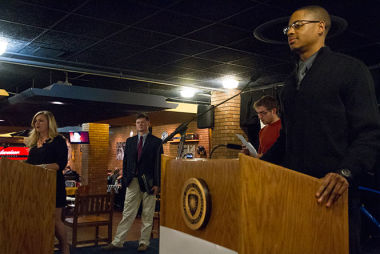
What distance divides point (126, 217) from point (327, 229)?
383 cm

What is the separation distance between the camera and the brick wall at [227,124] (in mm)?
8102

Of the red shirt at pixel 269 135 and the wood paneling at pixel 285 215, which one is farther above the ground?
the red shirt at pixel 269 135

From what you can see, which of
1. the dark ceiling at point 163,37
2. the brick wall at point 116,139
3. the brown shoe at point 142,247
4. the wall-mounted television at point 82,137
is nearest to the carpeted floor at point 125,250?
the brown shoe at point 142,247

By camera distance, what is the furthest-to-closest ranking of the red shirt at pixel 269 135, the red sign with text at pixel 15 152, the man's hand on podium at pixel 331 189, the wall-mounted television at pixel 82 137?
the red sign with text at pixel 15 152 → the wall-mounted television at pixel 82 137 → the red shirt at pixel 269 135 → the man's hand on podium at pixel 331 189

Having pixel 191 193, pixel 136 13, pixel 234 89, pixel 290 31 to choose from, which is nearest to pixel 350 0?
pixel 136 13

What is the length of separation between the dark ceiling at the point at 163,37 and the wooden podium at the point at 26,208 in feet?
6.62

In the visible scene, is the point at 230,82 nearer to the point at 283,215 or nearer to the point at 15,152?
the point at 283,215

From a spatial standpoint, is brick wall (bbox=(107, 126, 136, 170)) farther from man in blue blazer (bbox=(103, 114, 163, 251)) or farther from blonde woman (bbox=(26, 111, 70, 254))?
blonde woman (bbox=(26, 111, 70, 254))

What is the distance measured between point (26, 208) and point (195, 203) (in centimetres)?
163

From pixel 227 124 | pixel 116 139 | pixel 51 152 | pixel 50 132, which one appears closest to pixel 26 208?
pixel 51 152

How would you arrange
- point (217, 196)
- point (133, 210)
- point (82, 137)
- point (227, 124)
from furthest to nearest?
1. point (82, 137)
2. point (227, 124)
3. point (133, 210)
4. point (217, 196)

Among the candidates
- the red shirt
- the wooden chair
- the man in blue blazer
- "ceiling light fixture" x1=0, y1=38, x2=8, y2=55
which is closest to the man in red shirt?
the red shirt

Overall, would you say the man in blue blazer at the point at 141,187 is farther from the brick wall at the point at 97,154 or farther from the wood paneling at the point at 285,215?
the brick wall at the point at 97,154

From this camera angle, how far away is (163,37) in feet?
16.4
